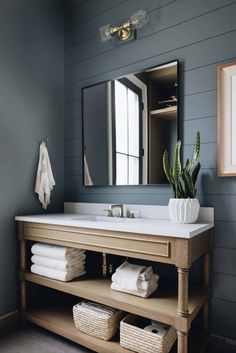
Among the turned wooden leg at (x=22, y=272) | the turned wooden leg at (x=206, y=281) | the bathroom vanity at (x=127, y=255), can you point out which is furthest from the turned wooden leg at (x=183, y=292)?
the turned wooden leg at (x=22, y=272)

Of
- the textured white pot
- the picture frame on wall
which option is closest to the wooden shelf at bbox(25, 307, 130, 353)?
the textured white pot

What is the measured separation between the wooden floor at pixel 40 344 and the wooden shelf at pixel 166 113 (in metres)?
1.45

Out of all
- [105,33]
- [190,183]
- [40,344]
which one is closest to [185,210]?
[190,183]

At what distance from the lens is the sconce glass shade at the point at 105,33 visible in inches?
84.9

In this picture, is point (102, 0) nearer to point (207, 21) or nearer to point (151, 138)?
point (207, 21)

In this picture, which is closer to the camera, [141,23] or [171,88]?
[171,88]

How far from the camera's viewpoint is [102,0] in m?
2.26

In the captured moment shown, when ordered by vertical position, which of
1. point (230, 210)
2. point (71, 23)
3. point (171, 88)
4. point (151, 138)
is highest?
point (71, 23)

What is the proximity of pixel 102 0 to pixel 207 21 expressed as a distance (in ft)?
3.22

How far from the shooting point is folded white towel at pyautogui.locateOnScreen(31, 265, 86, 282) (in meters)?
1.79

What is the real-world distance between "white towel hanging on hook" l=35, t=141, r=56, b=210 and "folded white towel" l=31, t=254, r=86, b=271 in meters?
0.48

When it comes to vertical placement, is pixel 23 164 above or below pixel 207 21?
below

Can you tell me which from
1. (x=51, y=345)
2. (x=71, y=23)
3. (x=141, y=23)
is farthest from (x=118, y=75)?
(x=51, y=345)

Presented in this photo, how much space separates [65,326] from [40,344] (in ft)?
0.64
